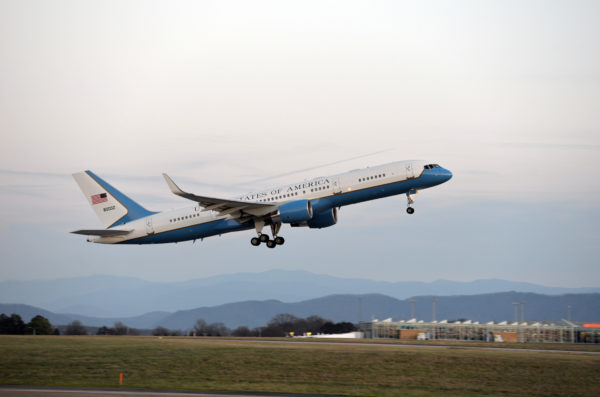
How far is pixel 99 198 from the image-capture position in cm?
6975

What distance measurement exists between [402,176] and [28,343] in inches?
1259

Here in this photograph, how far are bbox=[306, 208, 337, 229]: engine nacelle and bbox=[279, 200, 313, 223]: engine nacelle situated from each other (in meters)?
5.15

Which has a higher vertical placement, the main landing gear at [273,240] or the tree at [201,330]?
the main landing gear at [273,240]

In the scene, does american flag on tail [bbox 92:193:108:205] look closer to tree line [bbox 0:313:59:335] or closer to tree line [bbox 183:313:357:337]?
tree line [bbox 0:313:59:335]

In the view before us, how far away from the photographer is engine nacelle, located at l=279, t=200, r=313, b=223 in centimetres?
5781

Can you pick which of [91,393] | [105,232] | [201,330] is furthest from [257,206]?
[201,330]

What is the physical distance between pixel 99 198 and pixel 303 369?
3308 cm

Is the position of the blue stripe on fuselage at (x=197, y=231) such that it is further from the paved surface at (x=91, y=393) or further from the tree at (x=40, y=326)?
the tree at (x=40, y=326)

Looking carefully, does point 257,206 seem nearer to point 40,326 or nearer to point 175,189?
point 175,189

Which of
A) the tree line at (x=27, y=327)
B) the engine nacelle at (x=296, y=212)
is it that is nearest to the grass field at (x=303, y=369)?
the engine nacelle at (x=296, y=212)

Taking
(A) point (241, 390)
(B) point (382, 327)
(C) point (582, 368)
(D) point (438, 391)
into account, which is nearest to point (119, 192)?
(A) point (241, 390)

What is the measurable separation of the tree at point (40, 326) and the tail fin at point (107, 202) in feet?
88.2

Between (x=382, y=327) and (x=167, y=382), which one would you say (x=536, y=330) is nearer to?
(x=382, y=327)

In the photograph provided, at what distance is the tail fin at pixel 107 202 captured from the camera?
221 feet
